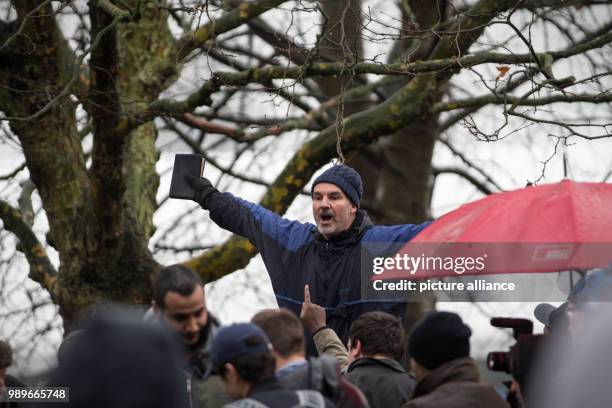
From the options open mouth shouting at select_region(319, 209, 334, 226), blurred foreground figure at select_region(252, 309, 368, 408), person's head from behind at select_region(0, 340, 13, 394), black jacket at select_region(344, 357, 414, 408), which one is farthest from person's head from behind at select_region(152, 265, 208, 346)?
open mouth shouting at select_region(319, 209, 334, 226)

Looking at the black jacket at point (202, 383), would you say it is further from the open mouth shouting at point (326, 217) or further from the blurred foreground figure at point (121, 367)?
the blurred foreground figure at point (121, 367)

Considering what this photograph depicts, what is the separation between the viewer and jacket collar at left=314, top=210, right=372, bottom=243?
6484mm

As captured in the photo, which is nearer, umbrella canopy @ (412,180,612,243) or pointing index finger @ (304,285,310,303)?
umbrella canopy @ (412,180,612,243)

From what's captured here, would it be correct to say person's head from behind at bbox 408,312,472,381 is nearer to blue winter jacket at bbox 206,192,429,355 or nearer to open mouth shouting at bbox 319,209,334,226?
blue winter jacket at bbox 206,192,429,355

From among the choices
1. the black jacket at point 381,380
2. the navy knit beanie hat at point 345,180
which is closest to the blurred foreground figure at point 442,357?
the black jacket at point 381,380

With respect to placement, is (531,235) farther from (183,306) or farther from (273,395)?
(273,395)

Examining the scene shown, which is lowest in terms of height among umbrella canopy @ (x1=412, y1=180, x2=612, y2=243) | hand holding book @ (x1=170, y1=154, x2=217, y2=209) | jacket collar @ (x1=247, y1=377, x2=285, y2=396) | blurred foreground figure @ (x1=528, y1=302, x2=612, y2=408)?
blurred foreground figure @ (x1=528, y1=302, x2=612, y2=408)

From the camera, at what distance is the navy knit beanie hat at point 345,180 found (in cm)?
658

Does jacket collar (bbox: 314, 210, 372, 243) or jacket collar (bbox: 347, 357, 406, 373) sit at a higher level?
jacket collar (bbox: 314, 210, 372, 243)

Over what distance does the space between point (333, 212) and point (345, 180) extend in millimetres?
227

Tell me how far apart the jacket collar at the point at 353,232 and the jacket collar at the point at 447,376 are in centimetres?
176

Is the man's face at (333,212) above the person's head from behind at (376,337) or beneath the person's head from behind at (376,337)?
above

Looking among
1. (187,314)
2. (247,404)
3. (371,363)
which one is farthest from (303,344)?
(371,363)

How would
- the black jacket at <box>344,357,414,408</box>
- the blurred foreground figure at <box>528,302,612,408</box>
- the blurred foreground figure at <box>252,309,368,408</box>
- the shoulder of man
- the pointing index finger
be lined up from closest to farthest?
the blurred foreground figure at <box>528,302,612,408</box> → the shoulder of man → the blurred foreground figure at <box>252,309,368,408</box> → the black jacket at <box>344,357,414,408</box> → the pointing index finger
